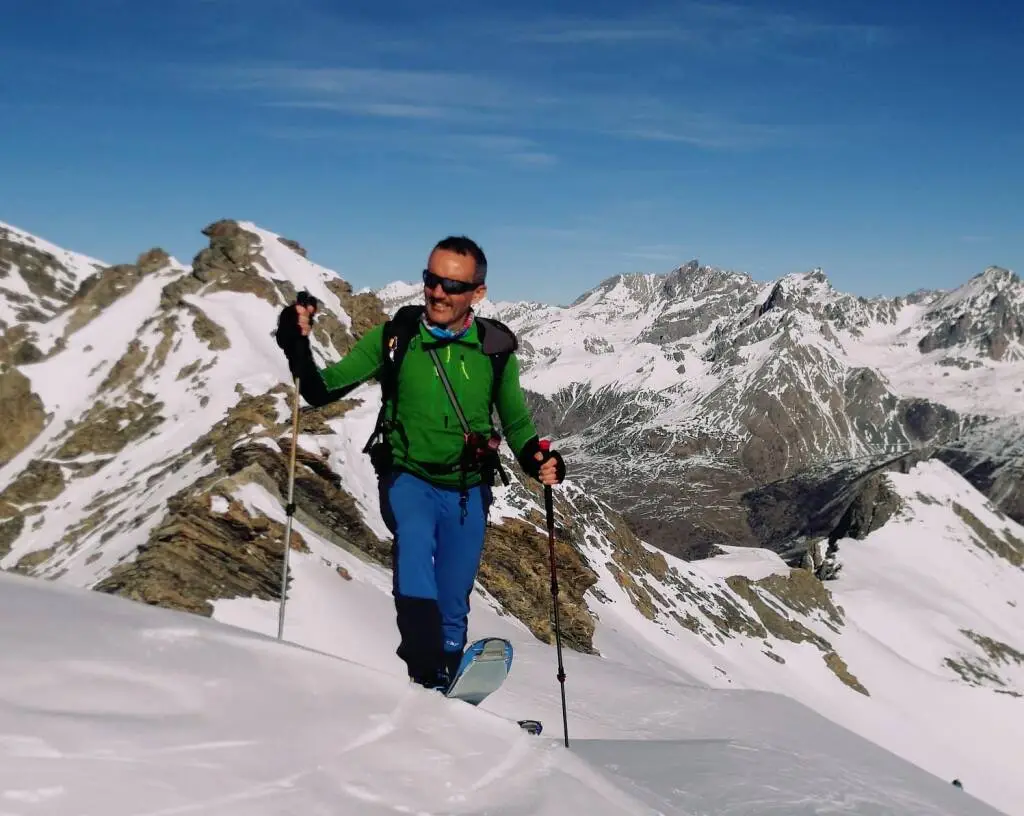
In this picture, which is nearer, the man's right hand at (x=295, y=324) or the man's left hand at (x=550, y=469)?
the man's right hand at (x=295, y=324)

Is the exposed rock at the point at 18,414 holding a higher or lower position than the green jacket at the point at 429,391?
higher

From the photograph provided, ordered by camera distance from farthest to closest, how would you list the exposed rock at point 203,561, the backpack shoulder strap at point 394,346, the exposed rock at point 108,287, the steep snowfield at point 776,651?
the exposed rock at point 108,287, the exposed rock at point 203,561, the steep snowfield at point 776,651, the backpack shoulder strap at point 394,346

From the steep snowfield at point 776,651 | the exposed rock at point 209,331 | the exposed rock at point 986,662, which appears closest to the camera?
the steep snowfield at point 776,651

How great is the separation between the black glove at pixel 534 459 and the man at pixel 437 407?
0.18m

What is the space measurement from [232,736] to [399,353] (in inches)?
142

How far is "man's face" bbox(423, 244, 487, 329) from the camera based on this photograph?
7.25 meters

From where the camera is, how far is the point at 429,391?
7.30 m

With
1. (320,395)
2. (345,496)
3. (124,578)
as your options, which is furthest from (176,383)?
(320,395)

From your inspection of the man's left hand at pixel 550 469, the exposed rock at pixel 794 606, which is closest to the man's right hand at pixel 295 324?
the man's left hand at pixel 550 469

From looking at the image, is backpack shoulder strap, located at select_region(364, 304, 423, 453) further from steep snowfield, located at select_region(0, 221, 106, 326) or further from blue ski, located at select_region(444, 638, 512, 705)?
steep snowfield, located at select_region(0, 221, 106, 326)

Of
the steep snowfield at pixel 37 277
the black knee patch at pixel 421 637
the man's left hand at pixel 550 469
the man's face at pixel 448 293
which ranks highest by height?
the steep snowfield at pixel 37 277

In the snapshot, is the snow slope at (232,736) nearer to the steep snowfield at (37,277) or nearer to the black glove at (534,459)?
the black glove at (534,459)

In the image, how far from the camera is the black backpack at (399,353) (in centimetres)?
736

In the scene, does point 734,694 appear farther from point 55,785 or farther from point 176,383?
point 176,383
